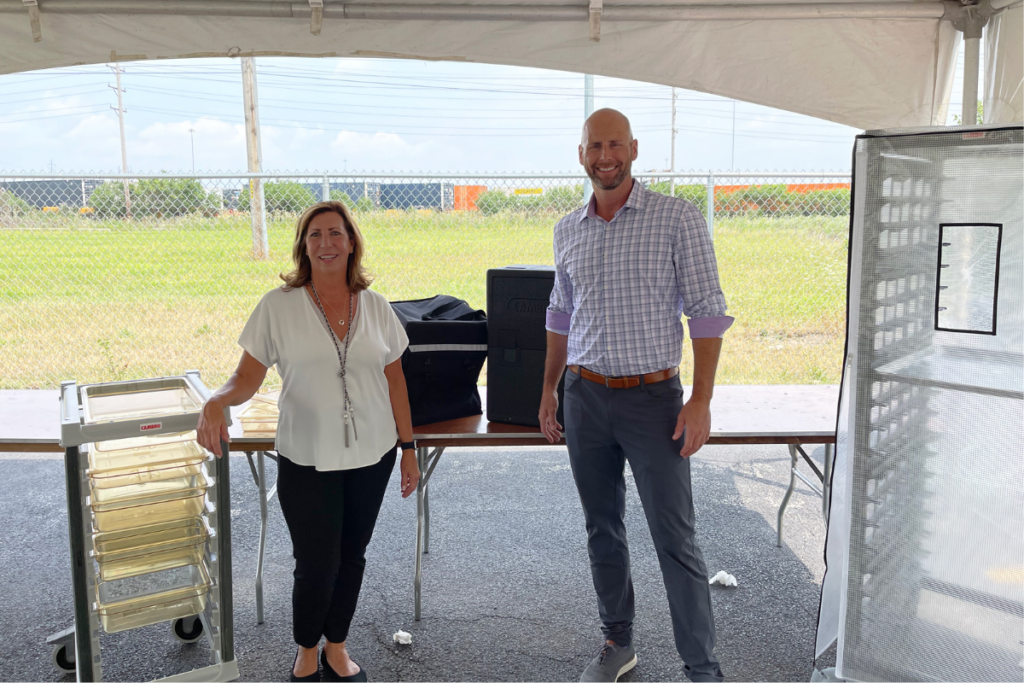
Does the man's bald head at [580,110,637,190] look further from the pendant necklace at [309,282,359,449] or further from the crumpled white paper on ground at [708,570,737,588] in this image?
Answer: the crumpled white paper on ground at [708,570,737,588]

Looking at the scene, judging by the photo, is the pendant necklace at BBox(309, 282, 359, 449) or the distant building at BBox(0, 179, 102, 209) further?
the distant building at BBox(0, 179, 102, 209)

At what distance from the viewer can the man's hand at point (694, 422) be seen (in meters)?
2.11

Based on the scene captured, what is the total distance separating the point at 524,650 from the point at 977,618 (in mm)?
1430

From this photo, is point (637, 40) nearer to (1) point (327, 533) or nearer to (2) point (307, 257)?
(2) point (307, 257)

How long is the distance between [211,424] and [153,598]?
25.8 inches

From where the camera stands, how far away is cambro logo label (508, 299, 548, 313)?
8.95 ft

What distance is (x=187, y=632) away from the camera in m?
2.66

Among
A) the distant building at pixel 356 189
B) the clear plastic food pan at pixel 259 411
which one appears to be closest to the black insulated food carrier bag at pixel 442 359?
the clear plastic food pan at pixel 259 411

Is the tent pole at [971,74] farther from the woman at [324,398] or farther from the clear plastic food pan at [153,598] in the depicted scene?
the clear plastic food pan at [153,598]

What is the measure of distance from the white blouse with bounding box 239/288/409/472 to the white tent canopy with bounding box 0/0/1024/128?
1.11 meters

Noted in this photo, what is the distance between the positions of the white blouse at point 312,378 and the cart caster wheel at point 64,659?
112 centimetres

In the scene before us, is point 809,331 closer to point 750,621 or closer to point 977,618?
point 750,621

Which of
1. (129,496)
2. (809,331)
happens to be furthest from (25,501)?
(809,331)

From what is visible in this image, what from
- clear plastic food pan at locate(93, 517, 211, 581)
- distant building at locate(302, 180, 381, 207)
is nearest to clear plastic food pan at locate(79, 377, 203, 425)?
clear plastic food pan at locate(93, 517, 211, 581)
